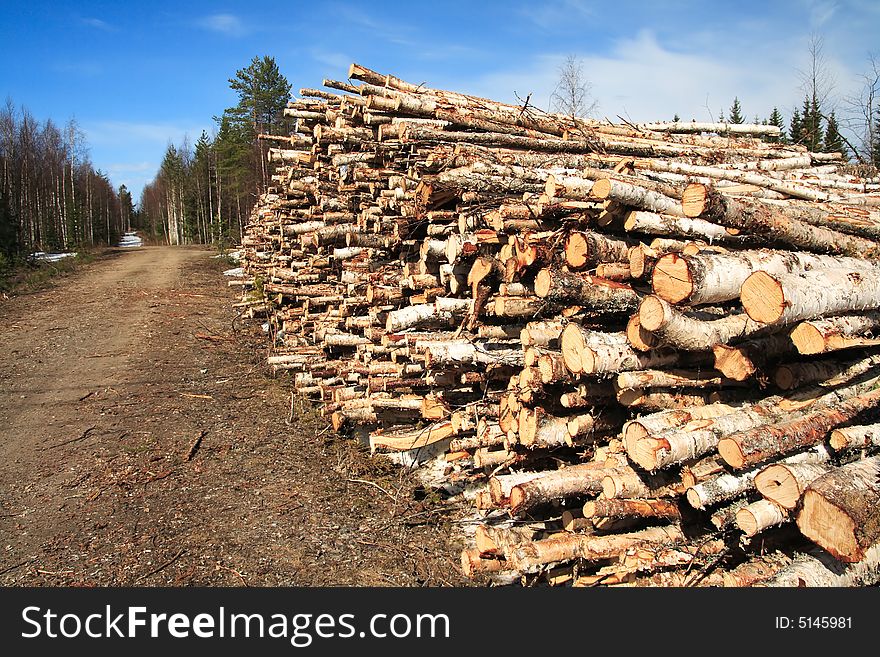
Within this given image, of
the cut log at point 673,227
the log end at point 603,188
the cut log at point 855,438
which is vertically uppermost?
the log end at point 603,188

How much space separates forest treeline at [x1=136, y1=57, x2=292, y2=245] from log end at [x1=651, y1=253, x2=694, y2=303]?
104 feet

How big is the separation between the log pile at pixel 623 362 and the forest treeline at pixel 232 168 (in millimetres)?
28475

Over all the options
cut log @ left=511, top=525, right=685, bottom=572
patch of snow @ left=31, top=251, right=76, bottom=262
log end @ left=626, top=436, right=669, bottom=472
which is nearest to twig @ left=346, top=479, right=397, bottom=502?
cut log @ left=511, top=525, right=685, bottom=572

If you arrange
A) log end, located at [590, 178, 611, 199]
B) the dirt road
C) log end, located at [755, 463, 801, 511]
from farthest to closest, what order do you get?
1. the dirt road
2. log end, located at [590, 178, 611, 199]
3. log end, located at [755, 463, 801, 511]

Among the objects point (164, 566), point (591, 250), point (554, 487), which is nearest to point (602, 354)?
point (591, 250)

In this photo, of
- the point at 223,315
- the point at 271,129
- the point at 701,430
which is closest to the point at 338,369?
the point at 701,430

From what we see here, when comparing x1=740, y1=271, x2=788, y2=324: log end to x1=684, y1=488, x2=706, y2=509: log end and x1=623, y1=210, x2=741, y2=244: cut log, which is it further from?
x1=684, y1=488, x2=706, y2=509: log end

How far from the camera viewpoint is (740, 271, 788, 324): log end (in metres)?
2.98

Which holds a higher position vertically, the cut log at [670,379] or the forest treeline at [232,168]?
the forest treeline at [232,168]

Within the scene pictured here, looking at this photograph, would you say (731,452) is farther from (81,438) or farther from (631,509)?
(81,438)

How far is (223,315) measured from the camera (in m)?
15.8

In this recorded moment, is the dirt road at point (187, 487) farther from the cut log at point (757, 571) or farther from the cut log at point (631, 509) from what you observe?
the cut log at point (757, 571)

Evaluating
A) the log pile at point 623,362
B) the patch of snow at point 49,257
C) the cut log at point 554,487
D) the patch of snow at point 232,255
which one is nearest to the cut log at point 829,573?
the log pile at point 623,362

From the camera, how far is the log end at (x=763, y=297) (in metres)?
2.98
